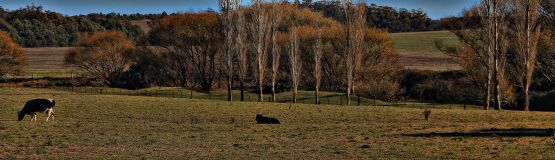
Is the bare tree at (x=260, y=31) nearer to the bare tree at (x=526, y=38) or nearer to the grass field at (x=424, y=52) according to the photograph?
the bare tree at (x=526, y=38)

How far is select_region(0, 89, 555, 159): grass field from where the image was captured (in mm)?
20375

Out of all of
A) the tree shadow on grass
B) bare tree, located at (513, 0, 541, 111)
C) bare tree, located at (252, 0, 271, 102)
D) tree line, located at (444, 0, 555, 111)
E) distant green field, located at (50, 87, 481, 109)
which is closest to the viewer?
the tree shadow on grass

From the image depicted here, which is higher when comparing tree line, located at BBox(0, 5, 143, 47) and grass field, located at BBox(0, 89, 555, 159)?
tree line, located at BBox(0, 5, 143, 47)

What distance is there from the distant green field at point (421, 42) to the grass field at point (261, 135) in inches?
2887

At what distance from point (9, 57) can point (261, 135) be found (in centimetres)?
7009

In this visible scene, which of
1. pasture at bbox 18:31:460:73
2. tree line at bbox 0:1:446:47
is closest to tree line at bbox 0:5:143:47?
tree line at bbox 0:1:446:47

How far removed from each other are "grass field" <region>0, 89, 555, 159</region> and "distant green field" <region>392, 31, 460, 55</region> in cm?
7332

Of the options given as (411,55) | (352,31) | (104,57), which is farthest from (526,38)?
(104,57)

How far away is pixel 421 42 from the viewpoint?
125812 millimetres

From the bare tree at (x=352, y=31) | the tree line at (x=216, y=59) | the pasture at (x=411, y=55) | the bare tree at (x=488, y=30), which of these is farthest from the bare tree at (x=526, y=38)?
the pasture at (x=411, y=55)

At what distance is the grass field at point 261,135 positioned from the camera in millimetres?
20375

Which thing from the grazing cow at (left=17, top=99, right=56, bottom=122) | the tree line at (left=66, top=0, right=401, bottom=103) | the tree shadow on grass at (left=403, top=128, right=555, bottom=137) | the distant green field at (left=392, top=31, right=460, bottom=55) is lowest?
the tree shadow on grass at (left=403, top=128, right=555, bottom=137)

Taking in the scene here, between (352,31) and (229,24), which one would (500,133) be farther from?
(352,31)

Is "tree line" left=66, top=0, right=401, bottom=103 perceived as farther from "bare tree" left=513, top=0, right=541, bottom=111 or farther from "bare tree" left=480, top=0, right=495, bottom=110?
"bare tree" left=513, top=0, right=541, bottom=111
